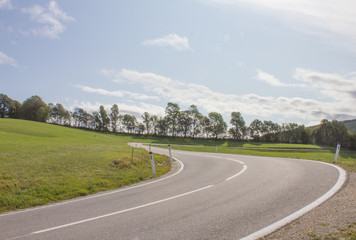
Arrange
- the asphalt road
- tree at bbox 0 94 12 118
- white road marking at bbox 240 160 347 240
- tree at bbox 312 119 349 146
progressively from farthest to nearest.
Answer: tree at bbox 0 94 12 118 → tree at bbox 312 119 349 146 → the asphalt road → white road marking at bbox 240 160 347 240

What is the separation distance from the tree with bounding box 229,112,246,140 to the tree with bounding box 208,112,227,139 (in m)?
4.15

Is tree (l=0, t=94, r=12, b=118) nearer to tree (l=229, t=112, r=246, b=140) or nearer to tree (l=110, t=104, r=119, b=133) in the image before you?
tree (l=110, t=104, r=119, b=133)

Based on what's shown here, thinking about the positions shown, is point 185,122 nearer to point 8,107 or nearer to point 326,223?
point 8,107

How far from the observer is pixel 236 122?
99438 mm

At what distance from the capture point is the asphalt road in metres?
4.42

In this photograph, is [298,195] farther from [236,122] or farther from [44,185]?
[236,122]

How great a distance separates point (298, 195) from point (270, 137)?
10708 centimetres

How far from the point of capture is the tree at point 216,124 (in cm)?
9806

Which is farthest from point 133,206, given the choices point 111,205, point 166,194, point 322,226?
point 322,226

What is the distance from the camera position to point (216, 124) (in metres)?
99.3

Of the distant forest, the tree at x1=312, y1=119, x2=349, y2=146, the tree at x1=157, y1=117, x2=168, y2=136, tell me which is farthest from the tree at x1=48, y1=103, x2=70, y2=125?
the tree at x1=312, y1=119, x2=349, y2=146

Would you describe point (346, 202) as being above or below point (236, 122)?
below

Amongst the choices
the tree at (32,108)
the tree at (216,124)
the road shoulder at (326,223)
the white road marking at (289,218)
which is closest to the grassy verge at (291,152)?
the white road marking at (289,218)

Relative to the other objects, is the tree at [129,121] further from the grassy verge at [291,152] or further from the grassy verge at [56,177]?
the grassy verge at [56,177]
